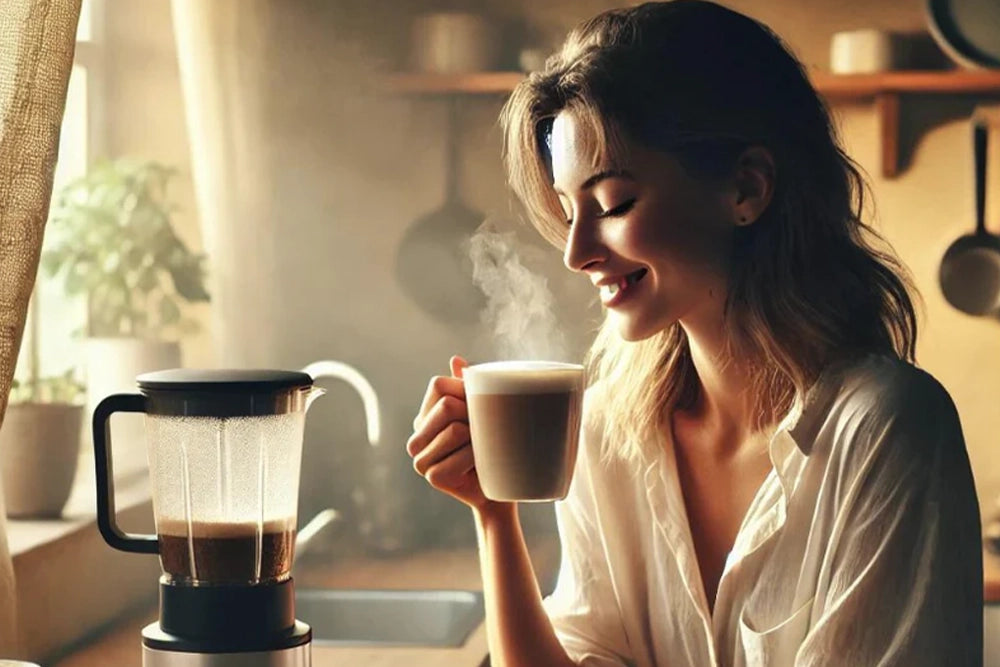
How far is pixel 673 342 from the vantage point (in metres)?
1.48

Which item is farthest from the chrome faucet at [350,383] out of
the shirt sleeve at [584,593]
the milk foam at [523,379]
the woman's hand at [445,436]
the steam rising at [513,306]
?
the milk foam at [523,379]

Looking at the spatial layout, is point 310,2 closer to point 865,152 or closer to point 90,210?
point 90,210

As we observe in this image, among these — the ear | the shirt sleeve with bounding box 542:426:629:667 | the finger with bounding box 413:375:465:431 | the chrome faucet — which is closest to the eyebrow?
the ear

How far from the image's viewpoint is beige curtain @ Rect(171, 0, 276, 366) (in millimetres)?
2738

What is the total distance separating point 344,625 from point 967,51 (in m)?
1.52

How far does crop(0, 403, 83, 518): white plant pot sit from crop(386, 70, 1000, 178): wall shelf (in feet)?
3.40

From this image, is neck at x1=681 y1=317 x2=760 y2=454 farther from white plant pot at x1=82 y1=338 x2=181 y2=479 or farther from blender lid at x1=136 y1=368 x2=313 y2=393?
white plant pot at x1=82 y1=338 x2=181 y2=479

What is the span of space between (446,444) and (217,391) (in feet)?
0.88

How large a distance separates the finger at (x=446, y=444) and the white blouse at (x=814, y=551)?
10.1 inches

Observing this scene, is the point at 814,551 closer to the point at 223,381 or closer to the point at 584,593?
the point at 584,593

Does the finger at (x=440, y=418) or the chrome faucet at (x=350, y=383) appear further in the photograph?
the chrome faucet at (x=350, y=383)

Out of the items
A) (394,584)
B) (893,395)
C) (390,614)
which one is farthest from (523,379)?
(394,584)

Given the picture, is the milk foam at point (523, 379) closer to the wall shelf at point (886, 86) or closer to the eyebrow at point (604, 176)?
the eyebrow at point (604, 176)

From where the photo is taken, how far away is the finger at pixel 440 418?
126 centimetres
